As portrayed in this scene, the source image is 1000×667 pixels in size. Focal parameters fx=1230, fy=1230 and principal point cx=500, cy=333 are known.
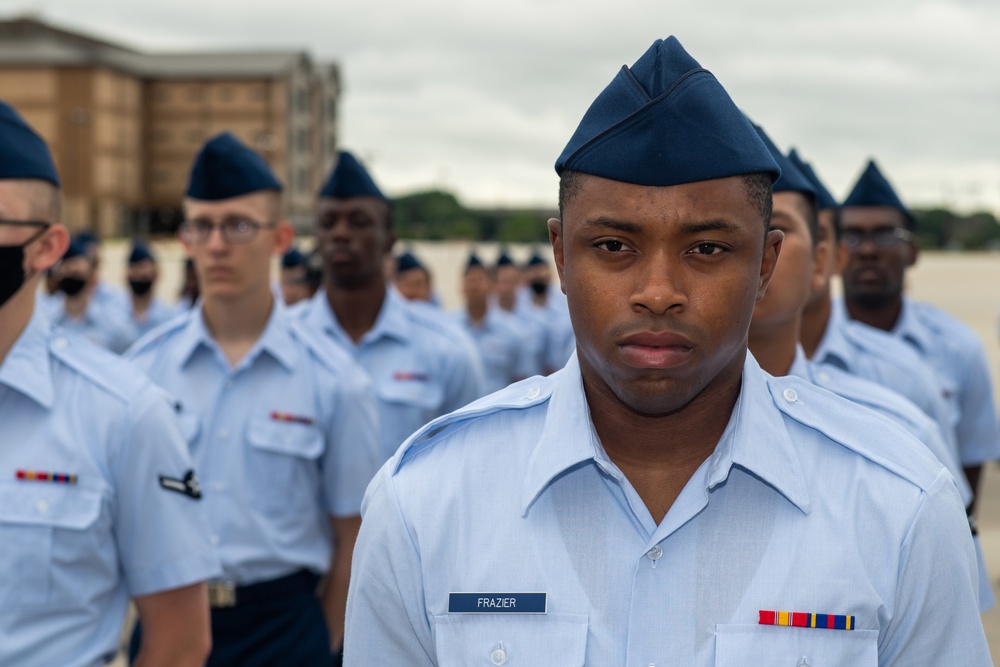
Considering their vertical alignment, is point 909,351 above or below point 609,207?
below

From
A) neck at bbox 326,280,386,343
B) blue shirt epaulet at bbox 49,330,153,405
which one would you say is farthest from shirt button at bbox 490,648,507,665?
neck at bbox 326,280,386,343

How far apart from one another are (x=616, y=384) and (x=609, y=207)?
29 centimetres

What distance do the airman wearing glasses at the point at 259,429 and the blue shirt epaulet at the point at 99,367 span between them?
4.34ft

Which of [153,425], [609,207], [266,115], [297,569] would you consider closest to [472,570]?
[609,207]

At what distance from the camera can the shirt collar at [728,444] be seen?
202cm

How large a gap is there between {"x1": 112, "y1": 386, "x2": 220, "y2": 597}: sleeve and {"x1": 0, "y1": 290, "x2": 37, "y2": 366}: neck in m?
0.38

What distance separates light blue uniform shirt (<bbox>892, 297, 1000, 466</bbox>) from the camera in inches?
257

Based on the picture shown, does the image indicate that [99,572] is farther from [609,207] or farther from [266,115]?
[266,115]

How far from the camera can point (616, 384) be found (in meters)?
2.02

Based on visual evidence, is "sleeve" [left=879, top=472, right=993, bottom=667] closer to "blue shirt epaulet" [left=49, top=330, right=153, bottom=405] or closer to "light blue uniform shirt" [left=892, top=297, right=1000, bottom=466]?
"blue shirt epaulet" [left=49, top=330, right=153, bottom=405]

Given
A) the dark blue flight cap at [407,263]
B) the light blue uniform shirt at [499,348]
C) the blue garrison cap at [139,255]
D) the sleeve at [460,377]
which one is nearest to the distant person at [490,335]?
the light blue uniform shirt at [499,348]

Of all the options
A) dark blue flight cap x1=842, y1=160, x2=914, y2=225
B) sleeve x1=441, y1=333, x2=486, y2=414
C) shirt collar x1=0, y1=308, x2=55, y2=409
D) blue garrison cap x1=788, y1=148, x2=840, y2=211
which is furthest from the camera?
sleeve x1=441, y1=333, x2=486, y2=414

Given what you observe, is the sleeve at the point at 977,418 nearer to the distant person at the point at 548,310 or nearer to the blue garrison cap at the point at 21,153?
the blue garrison cap at the point at 21,153

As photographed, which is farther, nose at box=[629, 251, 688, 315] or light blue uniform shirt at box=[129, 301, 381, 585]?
light blue uniform shirt at box=[129, 301, 381, 585]
